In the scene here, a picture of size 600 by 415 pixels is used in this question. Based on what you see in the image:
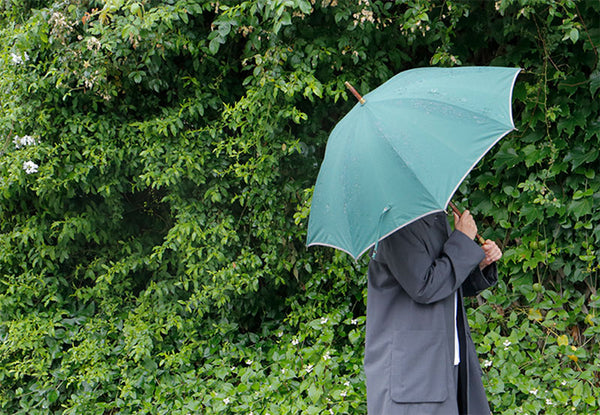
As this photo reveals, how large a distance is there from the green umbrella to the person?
20 centimetres

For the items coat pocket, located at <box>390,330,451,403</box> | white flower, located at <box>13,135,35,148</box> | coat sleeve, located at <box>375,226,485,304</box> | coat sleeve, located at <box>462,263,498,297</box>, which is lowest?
coat pocket, located at <box>390,330,451,403</box>

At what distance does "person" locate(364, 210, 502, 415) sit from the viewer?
1.94m

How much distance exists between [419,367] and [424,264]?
0.35 meters

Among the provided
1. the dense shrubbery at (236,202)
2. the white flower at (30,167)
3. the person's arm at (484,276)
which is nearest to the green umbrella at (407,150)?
the person's arm at (484,276)

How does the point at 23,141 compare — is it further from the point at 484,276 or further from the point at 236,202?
the point at 484,276

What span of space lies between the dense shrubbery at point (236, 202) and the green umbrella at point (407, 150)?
4.12 ft

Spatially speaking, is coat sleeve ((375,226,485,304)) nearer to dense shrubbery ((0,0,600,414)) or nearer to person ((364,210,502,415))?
person ((364,210,502,415))

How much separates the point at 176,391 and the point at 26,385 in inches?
49.6

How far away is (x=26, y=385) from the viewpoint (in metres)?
4.13

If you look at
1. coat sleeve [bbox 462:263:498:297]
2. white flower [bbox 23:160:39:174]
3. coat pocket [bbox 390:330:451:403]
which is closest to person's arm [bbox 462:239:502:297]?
coat sleeve [bbox 462:263:498:297]

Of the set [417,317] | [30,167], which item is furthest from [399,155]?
[30,167]

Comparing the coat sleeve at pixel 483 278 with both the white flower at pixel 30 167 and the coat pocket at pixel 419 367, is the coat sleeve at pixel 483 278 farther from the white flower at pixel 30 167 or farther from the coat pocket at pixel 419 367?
the white flower at pixel 30 167

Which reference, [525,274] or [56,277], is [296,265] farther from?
[56,277]

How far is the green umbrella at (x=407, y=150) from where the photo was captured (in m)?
1.75
